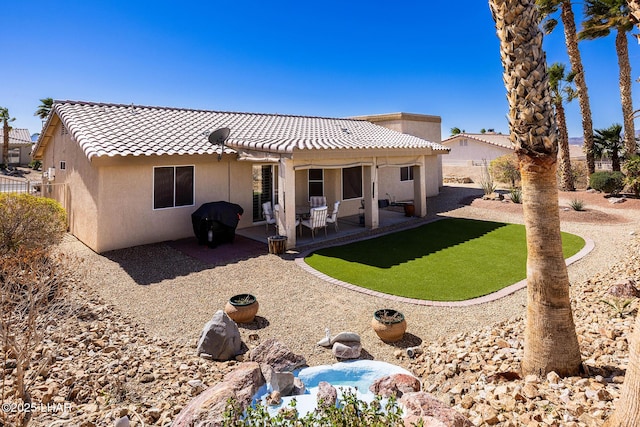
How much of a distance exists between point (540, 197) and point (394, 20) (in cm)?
2012

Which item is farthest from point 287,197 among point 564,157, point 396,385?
point 564,157

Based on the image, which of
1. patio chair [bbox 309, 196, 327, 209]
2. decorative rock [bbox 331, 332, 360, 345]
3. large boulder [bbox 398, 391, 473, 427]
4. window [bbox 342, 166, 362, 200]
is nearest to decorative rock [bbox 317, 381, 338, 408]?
large boulder [bbox 398, 391, 473, 427]

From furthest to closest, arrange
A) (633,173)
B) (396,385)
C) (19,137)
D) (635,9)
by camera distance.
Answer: (19,137) → (633,173) → (396,385) → (635,9)

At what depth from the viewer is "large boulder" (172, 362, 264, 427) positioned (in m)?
4.21

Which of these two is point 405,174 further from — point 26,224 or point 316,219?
point 26,224

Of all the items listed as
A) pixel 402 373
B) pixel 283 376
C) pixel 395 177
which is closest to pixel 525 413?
pixel 402 373

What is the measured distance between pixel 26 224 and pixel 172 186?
545cm

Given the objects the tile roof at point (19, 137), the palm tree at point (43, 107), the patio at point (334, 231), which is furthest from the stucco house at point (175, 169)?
the tile roof at point (19, 137)

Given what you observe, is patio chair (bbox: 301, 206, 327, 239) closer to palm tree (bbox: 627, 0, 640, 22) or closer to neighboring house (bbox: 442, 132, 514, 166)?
palm tree (bbox: 627, 0, 640, 22)

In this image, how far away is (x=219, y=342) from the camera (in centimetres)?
659

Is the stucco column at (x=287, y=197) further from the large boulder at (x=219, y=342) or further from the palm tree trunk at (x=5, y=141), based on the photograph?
the palm tree trunk at (x=5, y=141)

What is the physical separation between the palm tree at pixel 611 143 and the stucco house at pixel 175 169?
706 inches

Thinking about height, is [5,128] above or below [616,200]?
above

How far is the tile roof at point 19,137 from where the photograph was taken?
188 feet
